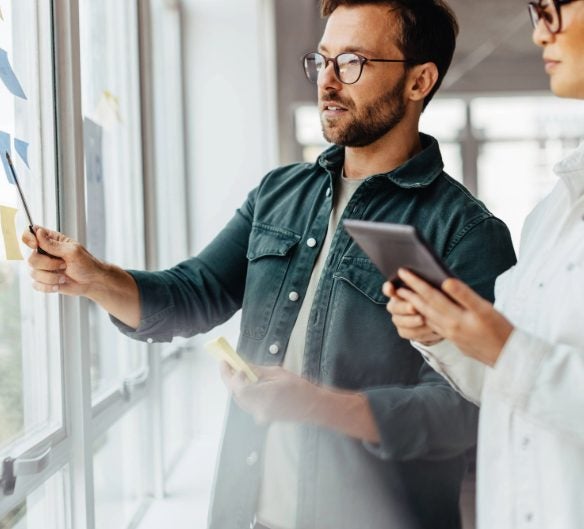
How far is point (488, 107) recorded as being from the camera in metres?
9.52

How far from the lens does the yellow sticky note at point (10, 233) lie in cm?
131

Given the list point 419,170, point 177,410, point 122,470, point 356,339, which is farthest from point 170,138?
point 356,339

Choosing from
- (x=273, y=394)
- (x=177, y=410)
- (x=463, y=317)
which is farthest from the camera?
(x=177, y=410)

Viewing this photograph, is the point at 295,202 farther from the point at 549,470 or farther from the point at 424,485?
the point at 549,470

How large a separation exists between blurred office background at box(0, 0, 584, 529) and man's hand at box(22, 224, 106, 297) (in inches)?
3.9

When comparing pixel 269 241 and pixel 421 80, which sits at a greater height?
pixel 421 80

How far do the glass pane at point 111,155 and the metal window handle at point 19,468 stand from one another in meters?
0.62

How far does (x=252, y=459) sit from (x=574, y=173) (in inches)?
30.8

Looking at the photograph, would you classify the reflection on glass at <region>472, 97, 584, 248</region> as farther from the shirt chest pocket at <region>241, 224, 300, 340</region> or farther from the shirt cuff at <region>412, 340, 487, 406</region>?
the shirt cuff at <region>412, 340, 487, 406</region>

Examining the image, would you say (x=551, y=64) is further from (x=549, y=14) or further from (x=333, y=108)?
(x=333, y=108)

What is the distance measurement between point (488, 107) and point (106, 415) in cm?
833

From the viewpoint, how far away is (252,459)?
4.76ft

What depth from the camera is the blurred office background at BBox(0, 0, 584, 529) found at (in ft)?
4.99

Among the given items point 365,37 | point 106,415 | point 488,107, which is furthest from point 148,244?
point 488,107
